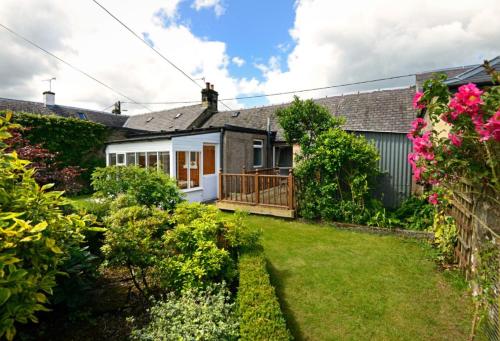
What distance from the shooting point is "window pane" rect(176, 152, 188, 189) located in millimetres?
9894

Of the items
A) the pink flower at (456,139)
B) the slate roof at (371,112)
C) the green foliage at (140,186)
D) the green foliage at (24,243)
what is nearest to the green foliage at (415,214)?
the slate roof at (371,112)

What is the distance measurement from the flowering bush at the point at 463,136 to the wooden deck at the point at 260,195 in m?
5.10

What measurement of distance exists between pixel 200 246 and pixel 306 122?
636 centimetres

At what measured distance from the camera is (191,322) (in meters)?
2.43

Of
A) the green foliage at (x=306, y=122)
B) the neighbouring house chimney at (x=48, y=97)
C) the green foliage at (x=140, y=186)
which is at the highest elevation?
the neighbouring house chimney at (x=48, y=97)

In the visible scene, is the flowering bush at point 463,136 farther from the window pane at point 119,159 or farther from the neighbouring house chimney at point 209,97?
the neighbouring house chimney at point 209,97

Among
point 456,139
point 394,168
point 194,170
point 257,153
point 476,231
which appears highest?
point 257,153

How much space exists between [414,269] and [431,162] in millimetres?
2884

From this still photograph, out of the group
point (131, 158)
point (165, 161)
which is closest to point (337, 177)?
point (165, 161)

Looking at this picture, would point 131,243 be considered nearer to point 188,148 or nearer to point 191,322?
point 191,322

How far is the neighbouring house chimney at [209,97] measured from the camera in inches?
751

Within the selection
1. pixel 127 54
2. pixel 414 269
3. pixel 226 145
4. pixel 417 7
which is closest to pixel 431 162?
pixel 414 269

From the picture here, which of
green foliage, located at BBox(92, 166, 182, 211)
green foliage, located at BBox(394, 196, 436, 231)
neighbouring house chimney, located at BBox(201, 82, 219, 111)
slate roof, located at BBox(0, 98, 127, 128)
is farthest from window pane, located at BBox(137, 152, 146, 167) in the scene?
green foliage, located at BBox(394, 196, 436, 231)

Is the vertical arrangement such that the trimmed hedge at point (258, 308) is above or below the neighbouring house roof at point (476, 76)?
below
